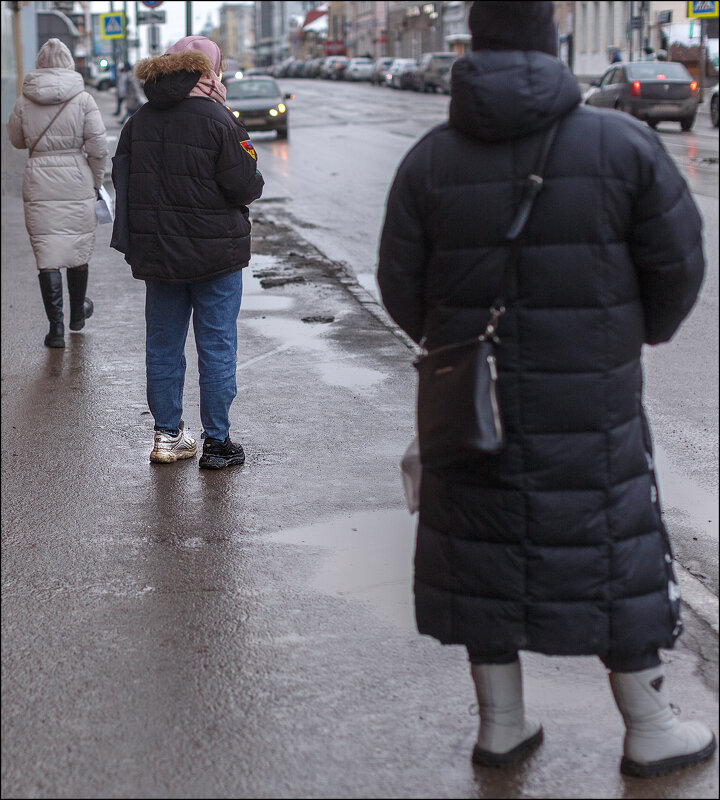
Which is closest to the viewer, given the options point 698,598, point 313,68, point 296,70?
point 698,598

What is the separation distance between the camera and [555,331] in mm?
2883

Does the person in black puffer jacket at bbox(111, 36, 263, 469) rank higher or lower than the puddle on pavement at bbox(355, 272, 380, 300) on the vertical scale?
higher

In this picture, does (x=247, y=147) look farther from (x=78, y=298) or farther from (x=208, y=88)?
(x=78, y=298)

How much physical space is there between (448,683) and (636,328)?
1.21 metres

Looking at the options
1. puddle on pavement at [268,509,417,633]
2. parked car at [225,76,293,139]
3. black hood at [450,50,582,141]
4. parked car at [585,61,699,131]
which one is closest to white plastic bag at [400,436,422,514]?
black hood at [450,50,582,141]

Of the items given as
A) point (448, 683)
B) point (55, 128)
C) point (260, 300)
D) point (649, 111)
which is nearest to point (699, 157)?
point (649, 111)

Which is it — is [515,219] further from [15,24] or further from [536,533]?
[15,24]

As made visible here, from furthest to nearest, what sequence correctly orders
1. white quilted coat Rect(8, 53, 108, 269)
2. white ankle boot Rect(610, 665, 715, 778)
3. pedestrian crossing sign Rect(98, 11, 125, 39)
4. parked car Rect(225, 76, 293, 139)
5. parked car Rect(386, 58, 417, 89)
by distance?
1. parked car Rect(386, 58, 417, 89)
2. pedestrian crossing sign Rect(98, 11, 125, 39)
3. parked car Rect(225, 76, 293, 139)
4. white quilted coat Rect(8, 53, 108, 269)
5. white ankle boot Rect(610, 665, 715, 778)

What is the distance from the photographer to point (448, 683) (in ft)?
11.8

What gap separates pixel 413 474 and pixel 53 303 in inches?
211

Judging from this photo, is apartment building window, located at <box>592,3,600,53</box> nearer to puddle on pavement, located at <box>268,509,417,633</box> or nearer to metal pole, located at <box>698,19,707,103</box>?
metal pole, located at <box>698,19,707,103</box>

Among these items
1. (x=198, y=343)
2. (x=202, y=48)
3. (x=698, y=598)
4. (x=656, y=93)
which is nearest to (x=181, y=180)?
(x=202, y=48)

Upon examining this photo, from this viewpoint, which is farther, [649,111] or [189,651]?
[649,111]

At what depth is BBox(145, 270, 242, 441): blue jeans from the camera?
17.9 ft
